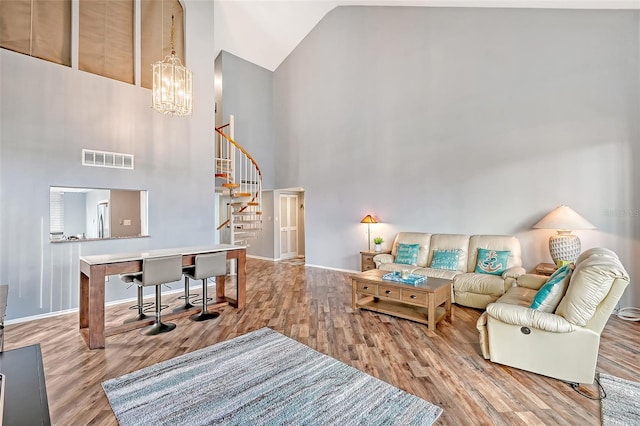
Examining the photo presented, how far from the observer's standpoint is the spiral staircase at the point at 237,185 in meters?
6.60

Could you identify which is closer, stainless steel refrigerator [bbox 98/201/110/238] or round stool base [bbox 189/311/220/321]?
round stool base [bbox 189/311/220/321]

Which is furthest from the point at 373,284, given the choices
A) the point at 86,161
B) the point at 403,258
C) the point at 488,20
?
the point at 488,20

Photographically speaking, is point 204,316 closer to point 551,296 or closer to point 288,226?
point 551,296

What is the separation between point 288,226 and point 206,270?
17.6ft

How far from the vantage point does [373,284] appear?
402cm

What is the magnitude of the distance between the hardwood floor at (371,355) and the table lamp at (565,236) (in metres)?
0.87

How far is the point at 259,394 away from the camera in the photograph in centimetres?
231

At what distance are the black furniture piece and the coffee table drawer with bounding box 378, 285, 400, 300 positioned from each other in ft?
10.5

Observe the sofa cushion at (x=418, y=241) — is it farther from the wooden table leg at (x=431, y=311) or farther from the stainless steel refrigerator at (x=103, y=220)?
the stainless steel refrigerator at (x=103, y=220)

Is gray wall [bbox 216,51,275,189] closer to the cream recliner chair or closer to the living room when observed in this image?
the living room

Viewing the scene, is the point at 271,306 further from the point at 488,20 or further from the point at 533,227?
the point at 488,20

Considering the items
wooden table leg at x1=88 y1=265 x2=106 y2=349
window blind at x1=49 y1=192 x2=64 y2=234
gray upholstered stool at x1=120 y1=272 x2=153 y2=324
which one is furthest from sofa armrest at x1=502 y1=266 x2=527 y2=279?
window blind at x1=49 y1=192 x2=64 y2=234

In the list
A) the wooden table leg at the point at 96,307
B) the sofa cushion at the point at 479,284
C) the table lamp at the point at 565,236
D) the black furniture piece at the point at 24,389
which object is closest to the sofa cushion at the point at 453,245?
the sofa cushion at the point at 479,284

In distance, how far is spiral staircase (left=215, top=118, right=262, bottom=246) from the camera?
6.60 meters
